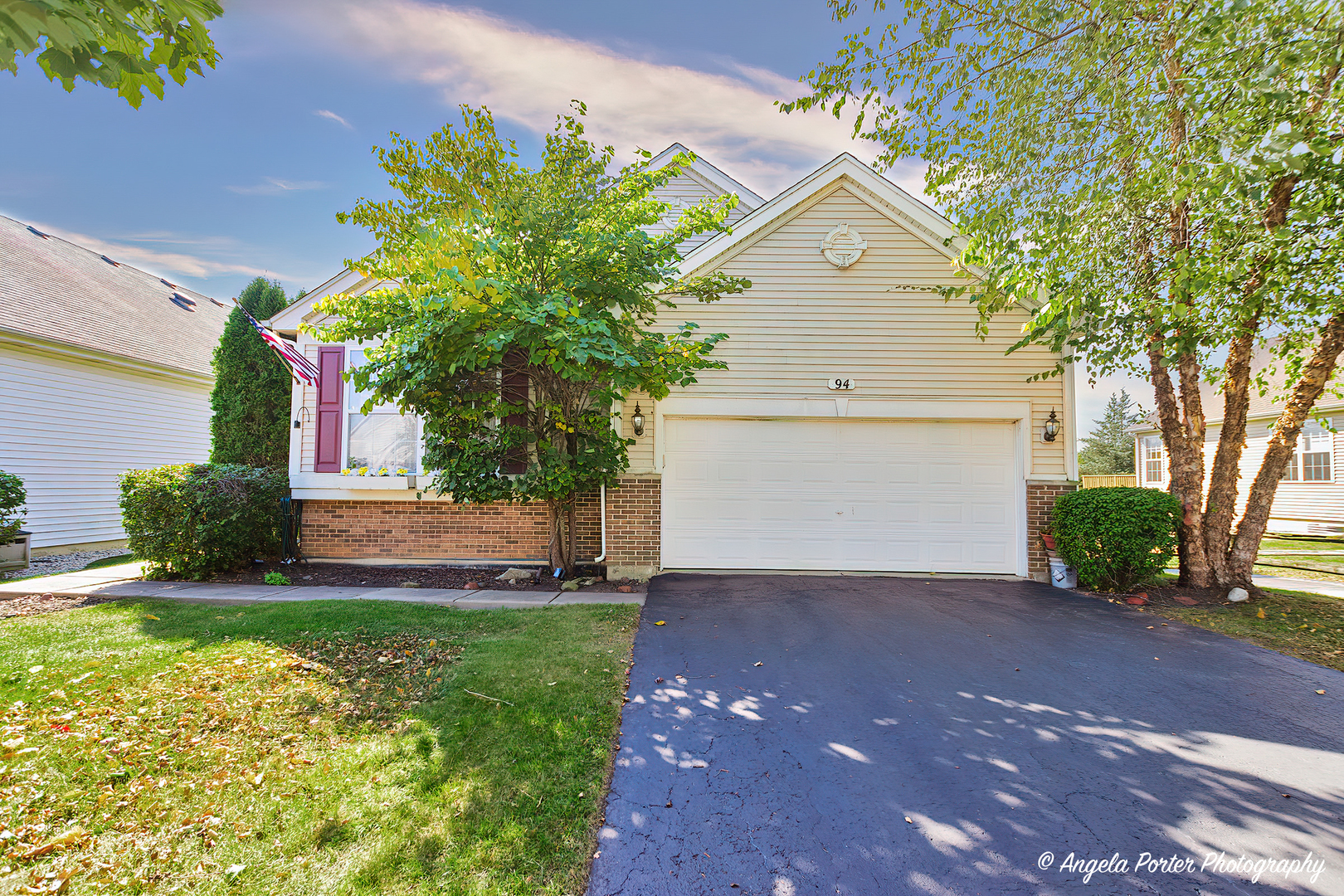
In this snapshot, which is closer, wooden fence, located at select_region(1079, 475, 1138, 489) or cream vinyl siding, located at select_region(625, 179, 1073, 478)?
cream vinyl siding, located at select_region(625, 179, 1073, 478)

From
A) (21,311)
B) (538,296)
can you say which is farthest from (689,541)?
(21,311)

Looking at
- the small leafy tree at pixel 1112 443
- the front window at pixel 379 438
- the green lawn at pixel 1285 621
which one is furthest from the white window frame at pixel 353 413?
the small leafy tree at pixel 1112 443

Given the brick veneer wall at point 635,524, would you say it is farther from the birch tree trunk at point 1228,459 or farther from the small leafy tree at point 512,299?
the birch tree trunk at point 1228,459

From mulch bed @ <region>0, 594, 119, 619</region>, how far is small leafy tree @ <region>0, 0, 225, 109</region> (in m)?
5.82

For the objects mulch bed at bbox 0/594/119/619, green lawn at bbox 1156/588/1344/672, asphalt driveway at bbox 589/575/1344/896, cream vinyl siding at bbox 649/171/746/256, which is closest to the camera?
asphalt driveway at bbox 589/575/1344/896

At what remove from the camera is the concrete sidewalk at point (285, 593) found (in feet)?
20.7

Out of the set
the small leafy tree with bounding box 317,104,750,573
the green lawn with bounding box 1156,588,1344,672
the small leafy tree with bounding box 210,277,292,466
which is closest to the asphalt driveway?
the green lawn with bounding box 1156,588,1344,672

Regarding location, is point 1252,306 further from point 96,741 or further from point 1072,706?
point 96,741

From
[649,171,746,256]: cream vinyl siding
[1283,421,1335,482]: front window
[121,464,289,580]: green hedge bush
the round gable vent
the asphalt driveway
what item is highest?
[649,171,746,256]: cream vinyl siding

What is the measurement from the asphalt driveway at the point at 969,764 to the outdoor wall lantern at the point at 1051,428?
9.11 ft

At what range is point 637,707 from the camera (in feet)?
12.3

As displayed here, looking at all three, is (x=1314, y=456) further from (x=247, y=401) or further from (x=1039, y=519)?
(x=247, y=401)

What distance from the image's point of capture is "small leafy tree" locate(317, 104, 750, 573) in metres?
5.58

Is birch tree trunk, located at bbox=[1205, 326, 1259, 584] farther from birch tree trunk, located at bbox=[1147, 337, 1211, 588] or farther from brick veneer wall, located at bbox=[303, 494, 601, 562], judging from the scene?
brick veneer wall, located at bbox=[303, 494, 601, 562]
